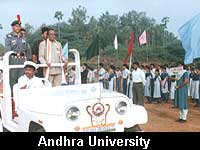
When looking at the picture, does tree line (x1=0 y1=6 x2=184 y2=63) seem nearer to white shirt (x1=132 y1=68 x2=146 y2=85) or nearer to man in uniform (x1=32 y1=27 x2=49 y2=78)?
white shirt (x1=132 y1=68 x2=146 y2=85)

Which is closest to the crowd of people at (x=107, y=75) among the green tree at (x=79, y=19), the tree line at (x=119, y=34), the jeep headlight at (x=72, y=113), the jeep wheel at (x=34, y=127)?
the jeep wheel at (x=34, y=127)

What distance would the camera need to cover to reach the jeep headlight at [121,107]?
4.62 meters

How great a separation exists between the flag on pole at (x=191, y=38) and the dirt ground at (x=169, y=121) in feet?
5.88

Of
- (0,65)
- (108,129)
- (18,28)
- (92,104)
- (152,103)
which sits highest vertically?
(18,28)

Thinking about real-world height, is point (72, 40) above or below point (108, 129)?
above

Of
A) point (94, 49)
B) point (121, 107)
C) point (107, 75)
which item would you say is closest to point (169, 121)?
point (94, 49)

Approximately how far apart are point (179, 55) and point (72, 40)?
16.0m

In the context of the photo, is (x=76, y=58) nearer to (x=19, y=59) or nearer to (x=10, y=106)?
(x=19, y=59)

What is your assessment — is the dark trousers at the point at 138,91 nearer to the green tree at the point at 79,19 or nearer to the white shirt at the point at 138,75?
the white shirt at the point at 138,75

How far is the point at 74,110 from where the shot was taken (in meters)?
4.32

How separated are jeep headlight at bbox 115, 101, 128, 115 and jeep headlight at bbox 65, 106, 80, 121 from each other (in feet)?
1.80

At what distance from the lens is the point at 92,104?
443 centimetres

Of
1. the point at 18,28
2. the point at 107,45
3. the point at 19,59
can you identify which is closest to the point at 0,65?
the point at 19,59

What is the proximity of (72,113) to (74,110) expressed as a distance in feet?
0.14
